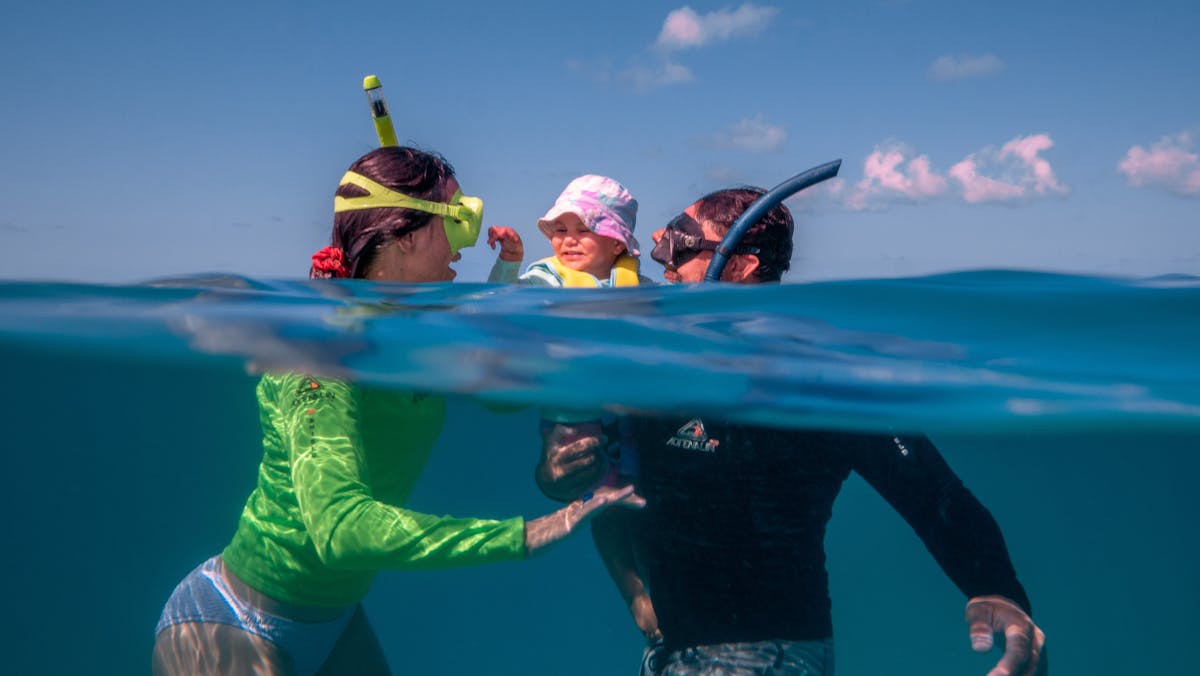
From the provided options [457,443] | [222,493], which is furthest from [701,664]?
[222,493]

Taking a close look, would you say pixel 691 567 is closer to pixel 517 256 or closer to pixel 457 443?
pixel 517 256

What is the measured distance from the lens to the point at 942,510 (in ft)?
9.79

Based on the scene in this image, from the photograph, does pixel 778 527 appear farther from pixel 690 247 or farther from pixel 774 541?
pixel 690 247

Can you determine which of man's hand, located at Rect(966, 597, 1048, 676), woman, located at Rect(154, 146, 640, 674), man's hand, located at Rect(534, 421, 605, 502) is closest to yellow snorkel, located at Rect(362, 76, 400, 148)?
woman, located at Rect(154, 146, 640, 674)

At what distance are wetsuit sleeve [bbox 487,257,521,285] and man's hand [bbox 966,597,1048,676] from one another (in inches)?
168

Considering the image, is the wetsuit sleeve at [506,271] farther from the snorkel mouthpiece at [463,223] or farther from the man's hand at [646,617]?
the man's hand at [646,617]

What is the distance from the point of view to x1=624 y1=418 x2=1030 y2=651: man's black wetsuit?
296 cm

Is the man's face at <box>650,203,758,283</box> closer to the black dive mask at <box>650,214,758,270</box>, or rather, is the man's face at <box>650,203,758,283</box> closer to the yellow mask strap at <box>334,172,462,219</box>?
the black dive mask at <box>650,214,758,270</box>

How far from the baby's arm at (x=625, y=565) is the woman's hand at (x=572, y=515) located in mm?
766

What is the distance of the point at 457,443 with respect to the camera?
13852 mm

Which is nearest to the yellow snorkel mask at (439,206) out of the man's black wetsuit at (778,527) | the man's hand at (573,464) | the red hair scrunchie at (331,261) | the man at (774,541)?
the red hair scrunchie at (331,261)

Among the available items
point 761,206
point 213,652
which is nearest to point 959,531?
point 761,206

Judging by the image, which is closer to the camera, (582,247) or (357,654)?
(357,654)

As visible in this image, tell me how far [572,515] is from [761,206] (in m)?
1.90
